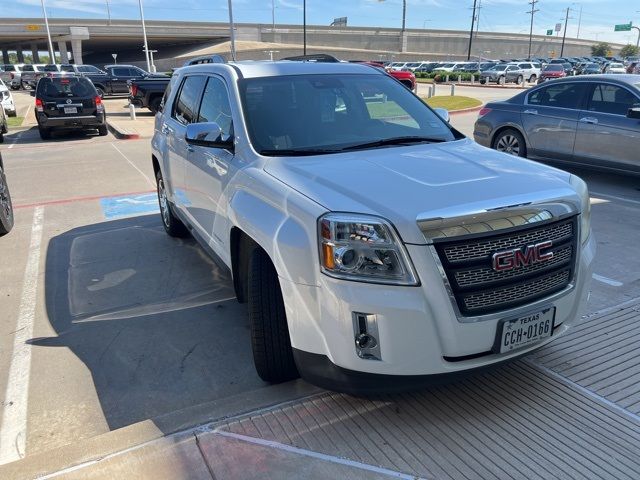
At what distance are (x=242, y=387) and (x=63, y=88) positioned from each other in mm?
14417

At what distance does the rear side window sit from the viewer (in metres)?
14.9

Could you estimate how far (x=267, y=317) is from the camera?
3.00 meters

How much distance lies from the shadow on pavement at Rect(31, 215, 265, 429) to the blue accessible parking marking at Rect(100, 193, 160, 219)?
1180mm

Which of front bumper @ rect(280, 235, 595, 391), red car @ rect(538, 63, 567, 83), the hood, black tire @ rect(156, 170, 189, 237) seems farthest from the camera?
red car @ rect(538, 63, 567, 83)

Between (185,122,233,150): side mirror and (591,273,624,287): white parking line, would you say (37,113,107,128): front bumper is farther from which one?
(591,273,624,287): white parking line

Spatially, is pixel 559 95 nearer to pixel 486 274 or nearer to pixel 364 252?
pixel 486 274

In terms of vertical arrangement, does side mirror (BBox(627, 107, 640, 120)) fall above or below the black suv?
above

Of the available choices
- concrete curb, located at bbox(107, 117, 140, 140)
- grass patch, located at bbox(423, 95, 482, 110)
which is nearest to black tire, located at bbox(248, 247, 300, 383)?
concrete curb, located at bbox(107, 117, 140, 140)

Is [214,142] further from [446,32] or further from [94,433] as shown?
[446,32]

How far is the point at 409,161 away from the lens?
3.25 m

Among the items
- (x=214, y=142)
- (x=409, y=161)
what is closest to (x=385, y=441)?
(x=409, y=161)

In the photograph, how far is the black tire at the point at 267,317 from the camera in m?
2.99

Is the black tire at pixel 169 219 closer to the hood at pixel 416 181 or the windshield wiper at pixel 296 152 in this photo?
the windshield wiper at pixel 296 152

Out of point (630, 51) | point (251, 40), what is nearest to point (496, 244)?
point (251, 40)
